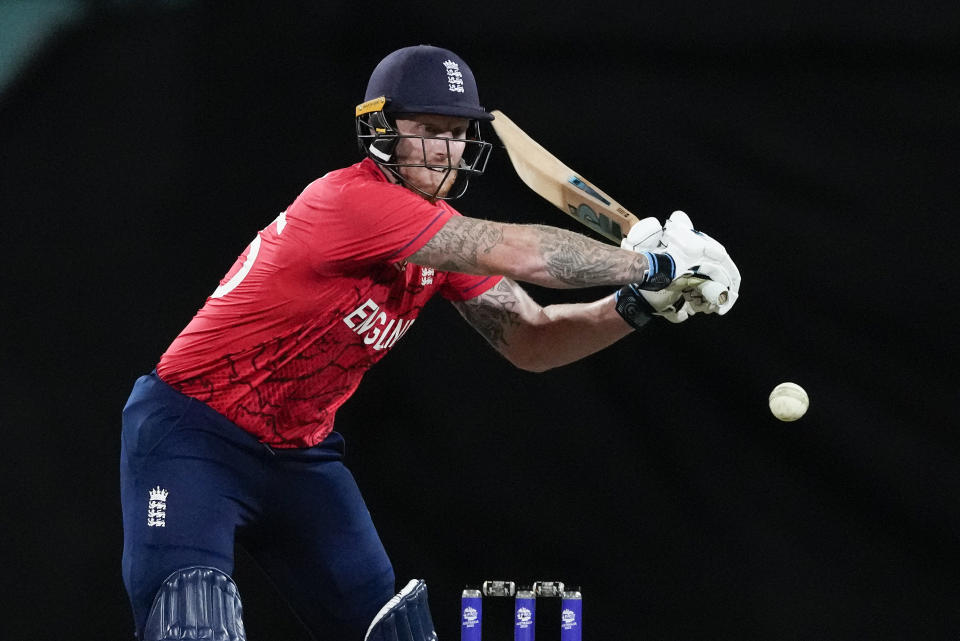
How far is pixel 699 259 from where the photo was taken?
104 inches

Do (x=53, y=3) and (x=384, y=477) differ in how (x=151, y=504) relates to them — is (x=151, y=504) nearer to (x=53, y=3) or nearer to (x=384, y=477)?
(x=384, y=477)

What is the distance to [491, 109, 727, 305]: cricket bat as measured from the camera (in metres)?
2.98

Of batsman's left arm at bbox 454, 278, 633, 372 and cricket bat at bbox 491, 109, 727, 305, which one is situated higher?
cricket bat at bbox 491, 109, 727, 305

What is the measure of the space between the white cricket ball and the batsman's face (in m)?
1.00

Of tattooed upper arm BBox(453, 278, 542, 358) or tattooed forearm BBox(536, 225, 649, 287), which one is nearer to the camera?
tattooed forearm BBox(536, 225, 649, 287)

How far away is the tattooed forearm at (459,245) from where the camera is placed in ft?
8.24

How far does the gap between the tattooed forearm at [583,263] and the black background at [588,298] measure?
1.20 meters

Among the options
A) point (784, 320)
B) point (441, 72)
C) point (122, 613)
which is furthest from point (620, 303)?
point (122, 613)

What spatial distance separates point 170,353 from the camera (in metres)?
2.69

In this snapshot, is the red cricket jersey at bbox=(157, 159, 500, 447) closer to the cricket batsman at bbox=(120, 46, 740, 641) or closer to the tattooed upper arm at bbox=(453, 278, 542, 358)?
the cricket batsman at bbox=(120, 46, 740, 641)

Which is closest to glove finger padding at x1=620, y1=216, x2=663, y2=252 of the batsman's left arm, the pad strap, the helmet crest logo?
the batsman's left arm

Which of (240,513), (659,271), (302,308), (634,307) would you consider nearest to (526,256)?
(659,271)

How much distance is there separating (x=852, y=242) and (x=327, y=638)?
1.94 m

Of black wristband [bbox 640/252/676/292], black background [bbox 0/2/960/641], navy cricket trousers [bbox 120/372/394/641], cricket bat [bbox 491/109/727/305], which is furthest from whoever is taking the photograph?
black background [bbox 0/2/960/641]
